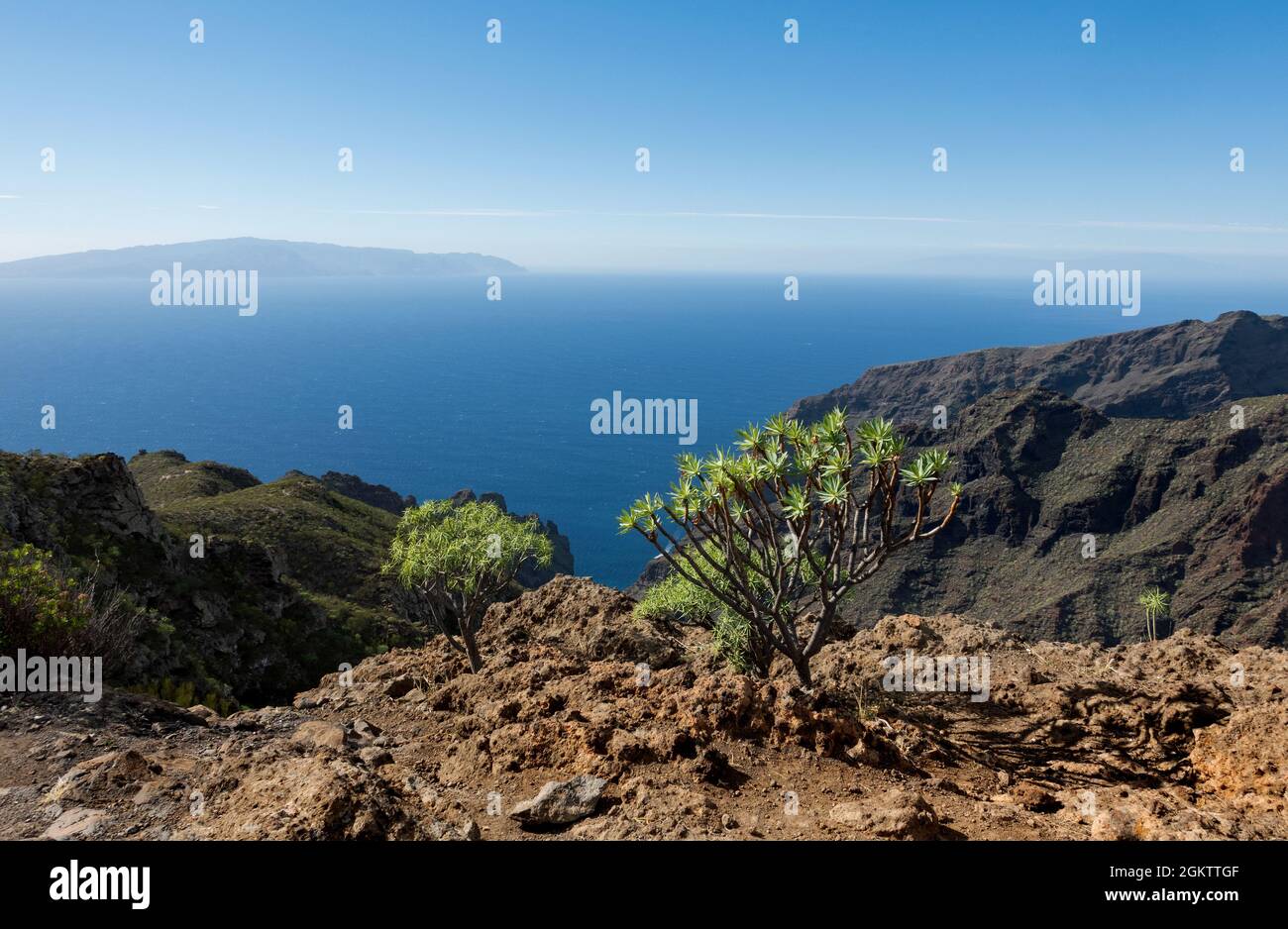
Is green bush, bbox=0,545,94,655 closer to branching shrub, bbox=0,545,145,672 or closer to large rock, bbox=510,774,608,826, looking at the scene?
branching shrub, bbox=0,545,145,672

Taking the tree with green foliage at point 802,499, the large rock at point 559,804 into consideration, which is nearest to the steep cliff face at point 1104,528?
the tree with green foliage at point 802,499

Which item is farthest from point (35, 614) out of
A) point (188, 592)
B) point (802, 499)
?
point (188, 592)

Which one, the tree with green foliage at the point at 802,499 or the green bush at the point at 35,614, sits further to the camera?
the green bush at the point at 35,614

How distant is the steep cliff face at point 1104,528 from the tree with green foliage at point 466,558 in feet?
253

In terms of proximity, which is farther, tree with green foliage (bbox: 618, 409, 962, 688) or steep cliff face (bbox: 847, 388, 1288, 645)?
steep cliff face (bbox: 847, 388, 1288, 645)

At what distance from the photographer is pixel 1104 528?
115 meters

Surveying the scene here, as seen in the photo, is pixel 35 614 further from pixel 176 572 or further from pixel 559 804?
pixel 176 572

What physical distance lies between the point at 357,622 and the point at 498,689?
31554 millimetres

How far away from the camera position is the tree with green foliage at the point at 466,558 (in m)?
20.2

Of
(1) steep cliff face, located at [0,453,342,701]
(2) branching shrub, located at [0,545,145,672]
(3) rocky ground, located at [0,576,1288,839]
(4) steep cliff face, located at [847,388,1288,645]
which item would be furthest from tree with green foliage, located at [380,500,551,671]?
(4) steep cliff face, located at [847,388,1288,645]

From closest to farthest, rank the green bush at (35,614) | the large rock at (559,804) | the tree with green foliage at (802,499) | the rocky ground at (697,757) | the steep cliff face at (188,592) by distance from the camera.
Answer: the rocky ground at (697,757)
the large rock at (559,804)
the tree with green foliage at (802,499)
the green bush at (35,614)
the steep cliff face at (188,592)

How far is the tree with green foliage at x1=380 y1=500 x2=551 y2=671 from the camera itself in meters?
20.2

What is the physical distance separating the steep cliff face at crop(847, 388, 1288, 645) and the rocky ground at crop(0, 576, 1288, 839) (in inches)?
3102

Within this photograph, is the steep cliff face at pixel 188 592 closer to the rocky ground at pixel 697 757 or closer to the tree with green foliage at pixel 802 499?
the rocky ground at pixel 697 757
